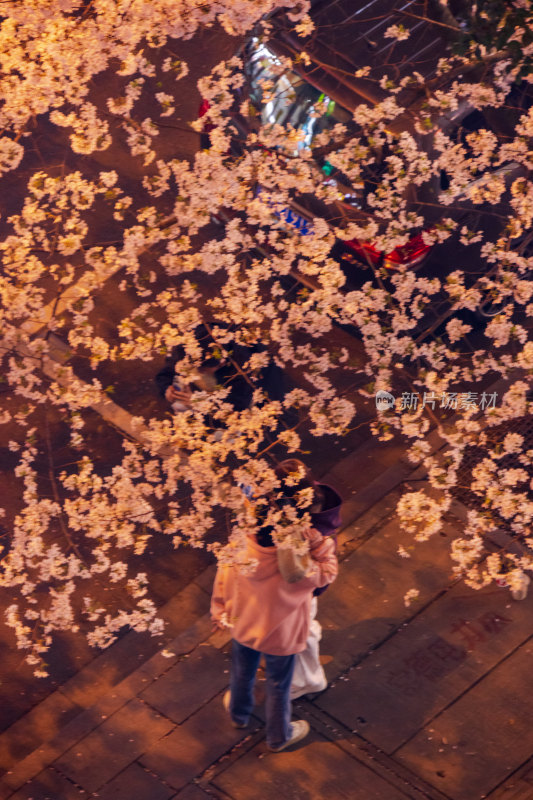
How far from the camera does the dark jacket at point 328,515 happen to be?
583cm

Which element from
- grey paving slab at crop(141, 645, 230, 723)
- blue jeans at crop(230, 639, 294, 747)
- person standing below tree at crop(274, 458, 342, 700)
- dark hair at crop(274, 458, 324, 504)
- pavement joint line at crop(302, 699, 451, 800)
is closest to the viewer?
person standing below tree at crop(274, 458, 342, 700)

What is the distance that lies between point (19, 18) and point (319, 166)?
121 inches

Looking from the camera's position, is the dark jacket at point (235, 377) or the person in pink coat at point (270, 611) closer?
the person in pink coat at point (270, 611)

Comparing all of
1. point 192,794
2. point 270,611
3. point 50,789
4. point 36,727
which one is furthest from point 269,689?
point 36,727

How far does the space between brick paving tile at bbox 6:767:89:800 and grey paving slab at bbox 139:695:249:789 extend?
0.58 metres

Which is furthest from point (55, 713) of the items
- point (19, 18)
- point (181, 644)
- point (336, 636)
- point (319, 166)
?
point (19, 18)

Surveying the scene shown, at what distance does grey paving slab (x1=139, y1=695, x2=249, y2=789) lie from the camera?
6.77 meters

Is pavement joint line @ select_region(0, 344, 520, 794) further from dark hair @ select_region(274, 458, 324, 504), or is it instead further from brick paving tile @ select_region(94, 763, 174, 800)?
dark hair @ select_region(274, 458, 324, 504)

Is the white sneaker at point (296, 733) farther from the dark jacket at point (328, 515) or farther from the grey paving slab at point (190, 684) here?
the dark jacket at point (328, 515)

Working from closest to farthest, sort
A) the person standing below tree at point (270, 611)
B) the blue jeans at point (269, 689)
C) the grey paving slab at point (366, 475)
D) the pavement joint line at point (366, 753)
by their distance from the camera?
1. the person standing below tree at point (270, 611)
2. the blue jeans at point (269, 689)
3. the pavement joint line at point (366, 753)
4. the grey paving slab at point (366, 475)

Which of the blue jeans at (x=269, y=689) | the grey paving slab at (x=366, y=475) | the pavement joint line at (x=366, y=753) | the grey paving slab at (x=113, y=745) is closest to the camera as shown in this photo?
the blue jeans at (x=269, y=689)

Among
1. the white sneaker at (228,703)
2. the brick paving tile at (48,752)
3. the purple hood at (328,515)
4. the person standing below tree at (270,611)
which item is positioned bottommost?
the white sneaker at (228,703)

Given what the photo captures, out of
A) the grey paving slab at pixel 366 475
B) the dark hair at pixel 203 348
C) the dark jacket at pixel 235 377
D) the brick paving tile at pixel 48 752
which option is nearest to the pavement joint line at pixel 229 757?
the brick paving tile at pixel 48 752

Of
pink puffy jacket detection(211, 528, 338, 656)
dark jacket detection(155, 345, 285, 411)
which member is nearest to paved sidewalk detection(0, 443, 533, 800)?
pink puffy jacket detection(211, 528, 338, 656)
